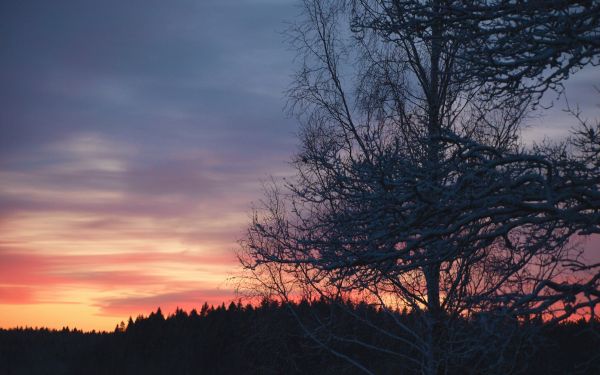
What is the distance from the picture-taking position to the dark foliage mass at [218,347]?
22.9 meters

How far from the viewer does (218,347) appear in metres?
43.2

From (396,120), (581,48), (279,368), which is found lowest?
(279,368)

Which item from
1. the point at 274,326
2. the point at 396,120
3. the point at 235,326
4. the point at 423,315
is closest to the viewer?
the point at 423,315

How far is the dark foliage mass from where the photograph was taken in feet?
75.1

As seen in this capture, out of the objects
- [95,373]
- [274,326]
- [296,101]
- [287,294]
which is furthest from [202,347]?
[296,101]

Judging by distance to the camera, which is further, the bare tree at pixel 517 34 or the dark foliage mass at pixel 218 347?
the dark foliage mass at pixel 218 347

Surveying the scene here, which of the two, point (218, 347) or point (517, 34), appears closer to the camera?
point (517, 34)

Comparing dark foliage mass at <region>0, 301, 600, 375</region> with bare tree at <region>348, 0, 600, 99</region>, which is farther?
dark foliage mass at <region>0, 301, 600, 375</region>

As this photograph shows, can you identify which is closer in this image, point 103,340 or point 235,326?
point 235,326

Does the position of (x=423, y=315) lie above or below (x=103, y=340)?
below

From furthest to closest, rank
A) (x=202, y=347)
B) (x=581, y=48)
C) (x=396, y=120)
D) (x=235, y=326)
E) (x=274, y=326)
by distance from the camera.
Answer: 1. (x=202, y=347)
2. (x=235, y=326)
3. (x=274, y=326)
4. (x=396, y=120)
5. (x=581, y=48)

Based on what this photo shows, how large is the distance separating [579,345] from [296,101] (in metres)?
20.8

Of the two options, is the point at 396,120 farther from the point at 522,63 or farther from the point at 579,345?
the point at 579,345

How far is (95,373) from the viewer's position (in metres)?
55.3
